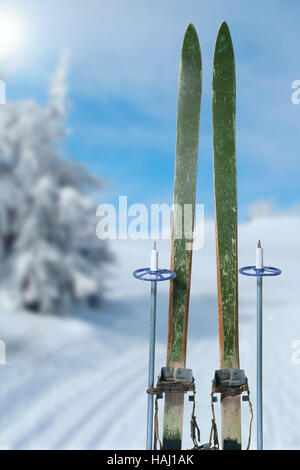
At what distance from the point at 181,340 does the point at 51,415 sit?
1.67m

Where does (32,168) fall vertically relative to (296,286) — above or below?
above

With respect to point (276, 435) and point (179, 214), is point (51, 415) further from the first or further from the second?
point (179, 214)

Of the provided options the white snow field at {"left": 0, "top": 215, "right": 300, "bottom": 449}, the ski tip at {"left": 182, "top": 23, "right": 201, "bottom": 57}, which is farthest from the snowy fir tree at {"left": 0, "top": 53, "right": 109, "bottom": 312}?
the ski tip at {"left": 182, "top": 23, "right": 201, "bottom": 57}

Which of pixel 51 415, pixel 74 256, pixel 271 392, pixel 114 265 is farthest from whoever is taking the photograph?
pixel 114 265

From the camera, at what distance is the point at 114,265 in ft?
16.6

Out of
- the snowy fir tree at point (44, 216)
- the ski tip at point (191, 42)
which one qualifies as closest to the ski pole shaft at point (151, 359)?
the ski tip at point (191, 42)

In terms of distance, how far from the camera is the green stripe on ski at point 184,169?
1357 millimetres

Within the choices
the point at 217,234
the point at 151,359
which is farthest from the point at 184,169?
the point at 151,359

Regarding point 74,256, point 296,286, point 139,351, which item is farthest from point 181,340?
point 296,286

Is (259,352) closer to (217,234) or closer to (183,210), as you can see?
(217,234)

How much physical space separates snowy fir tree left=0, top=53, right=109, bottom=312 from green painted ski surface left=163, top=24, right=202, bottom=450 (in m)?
3.18

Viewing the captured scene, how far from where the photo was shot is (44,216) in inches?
187

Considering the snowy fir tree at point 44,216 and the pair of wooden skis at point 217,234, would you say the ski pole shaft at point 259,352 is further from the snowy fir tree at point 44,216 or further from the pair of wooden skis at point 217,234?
the snowy fir tree at point 44,216

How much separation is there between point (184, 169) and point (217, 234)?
0.25 m
